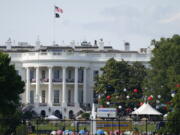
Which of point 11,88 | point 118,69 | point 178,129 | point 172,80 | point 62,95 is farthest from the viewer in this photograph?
point 62,95

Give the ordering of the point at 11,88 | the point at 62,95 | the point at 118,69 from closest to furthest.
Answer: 1. the point at 11,88
2. the point at 118,69
3. the point at 62,95

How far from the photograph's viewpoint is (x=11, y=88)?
72.9 m

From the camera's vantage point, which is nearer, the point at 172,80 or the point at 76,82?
the point at 172,80

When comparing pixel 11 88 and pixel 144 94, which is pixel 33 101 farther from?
pixel 11 88

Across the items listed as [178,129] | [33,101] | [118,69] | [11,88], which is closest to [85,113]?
[118,69]

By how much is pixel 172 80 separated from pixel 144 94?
7762 millimetres

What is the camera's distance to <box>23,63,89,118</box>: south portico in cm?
13362

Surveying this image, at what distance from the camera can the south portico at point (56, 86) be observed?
133625mm

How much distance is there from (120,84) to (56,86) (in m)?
22.1

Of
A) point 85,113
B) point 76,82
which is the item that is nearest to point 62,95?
point 76,82

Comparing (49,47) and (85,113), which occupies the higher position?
(49,47)

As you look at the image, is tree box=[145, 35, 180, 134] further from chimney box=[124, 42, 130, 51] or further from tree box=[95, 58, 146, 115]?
chimney box=[124, 42, 130, 51]

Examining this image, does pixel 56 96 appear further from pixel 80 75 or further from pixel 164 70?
pixel 164 70

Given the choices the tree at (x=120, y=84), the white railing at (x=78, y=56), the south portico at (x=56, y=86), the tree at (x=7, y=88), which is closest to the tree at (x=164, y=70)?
the tree at (x=120, y=84)
